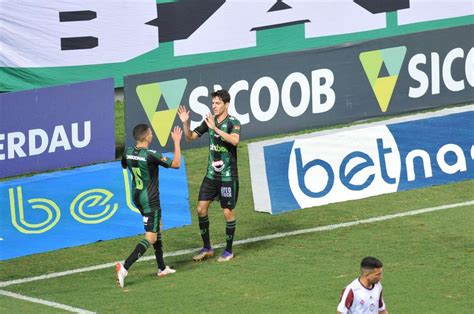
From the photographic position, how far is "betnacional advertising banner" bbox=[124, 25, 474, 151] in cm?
2136

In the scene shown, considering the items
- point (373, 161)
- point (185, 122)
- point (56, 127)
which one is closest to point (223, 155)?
point (185, 122)

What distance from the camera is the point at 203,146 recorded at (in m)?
22.2

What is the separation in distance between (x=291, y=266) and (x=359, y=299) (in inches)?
177

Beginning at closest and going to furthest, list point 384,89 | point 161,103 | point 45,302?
point 45,302
point 161,103
point 384,89

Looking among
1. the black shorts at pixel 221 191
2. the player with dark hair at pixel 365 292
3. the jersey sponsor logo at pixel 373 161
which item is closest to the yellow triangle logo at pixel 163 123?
the jersey sponsor logo at pixel 373 161

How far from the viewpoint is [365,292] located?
12094 mm

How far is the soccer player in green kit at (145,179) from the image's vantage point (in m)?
15.8

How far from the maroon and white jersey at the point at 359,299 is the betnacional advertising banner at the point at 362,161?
6494mm

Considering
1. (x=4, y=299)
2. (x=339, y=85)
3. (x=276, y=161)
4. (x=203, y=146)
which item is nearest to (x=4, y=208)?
(x=4, y=299)

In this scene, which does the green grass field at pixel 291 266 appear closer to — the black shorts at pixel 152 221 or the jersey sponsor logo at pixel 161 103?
the black shorts at pixel 152 221

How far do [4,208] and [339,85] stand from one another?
712 centimetres

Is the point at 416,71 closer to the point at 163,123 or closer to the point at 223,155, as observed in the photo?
the point at 163,123

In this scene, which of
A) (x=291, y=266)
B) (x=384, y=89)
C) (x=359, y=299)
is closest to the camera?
(x=359, y=299)

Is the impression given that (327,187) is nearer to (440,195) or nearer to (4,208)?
(440,195)
